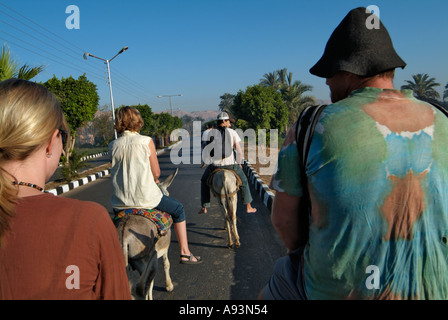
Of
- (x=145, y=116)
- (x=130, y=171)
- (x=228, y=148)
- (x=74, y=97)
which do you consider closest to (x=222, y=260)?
(x=228, y=148)

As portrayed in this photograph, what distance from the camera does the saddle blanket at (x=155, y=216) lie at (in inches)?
117

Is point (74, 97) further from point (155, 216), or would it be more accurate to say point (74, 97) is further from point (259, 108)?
point (259, 108)

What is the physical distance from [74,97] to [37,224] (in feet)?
43.5

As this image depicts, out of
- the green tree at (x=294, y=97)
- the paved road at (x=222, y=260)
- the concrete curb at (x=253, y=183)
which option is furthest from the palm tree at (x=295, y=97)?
the paved road at (x=222, y=260)

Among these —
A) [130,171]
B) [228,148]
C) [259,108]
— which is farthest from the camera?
[259,108]

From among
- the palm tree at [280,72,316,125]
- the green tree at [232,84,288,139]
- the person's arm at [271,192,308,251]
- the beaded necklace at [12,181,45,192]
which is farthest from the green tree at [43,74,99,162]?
the palm tree at [280,72,316,125]

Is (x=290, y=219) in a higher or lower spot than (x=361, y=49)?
lower

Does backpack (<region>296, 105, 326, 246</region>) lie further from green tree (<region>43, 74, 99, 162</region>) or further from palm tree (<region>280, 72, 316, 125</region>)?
palm tree (<region>280, 72, 316, 125</region>)

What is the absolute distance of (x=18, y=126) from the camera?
0.99 m

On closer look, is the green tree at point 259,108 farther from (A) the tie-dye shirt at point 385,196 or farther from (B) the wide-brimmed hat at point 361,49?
(A) the tie-dye shirt at point 385,196
